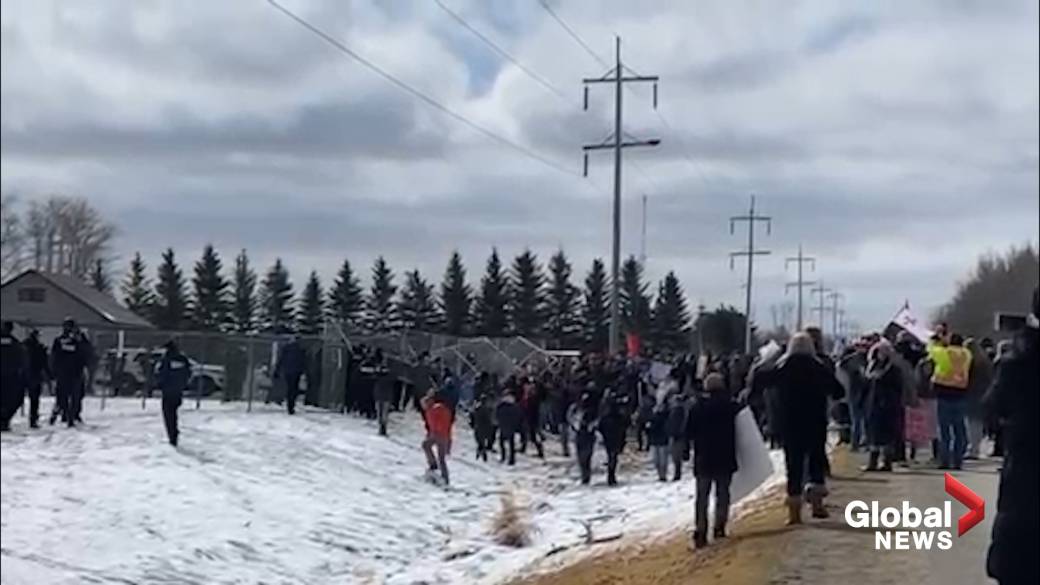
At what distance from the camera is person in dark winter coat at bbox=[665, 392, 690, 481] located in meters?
29.9

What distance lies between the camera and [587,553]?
22.0 meters

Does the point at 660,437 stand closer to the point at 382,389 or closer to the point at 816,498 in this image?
the point at 382,389

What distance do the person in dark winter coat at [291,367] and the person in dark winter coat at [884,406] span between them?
2178 centimetres

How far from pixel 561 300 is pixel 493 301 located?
302 inches

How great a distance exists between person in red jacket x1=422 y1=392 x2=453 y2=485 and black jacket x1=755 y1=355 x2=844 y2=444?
19.5 meters

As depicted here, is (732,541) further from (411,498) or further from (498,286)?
(498,286)

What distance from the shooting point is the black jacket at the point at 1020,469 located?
6656mm

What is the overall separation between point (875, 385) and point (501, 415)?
62.5ft

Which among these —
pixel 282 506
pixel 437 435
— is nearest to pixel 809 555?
pixel 282 506

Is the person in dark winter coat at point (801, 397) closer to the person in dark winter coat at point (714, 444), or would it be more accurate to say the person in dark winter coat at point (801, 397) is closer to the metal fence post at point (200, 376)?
the person in dark winter coat at point (714, 444)

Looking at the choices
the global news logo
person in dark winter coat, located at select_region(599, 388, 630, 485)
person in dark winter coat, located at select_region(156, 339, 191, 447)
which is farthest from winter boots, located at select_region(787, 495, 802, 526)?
person in dark winter coat, located at select_region(599, 388, 630, 485)

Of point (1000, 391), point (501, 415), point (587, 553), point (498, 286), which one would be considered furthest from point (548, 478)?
point (498, 286)

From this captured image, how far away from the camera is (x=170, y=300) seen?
271 ft

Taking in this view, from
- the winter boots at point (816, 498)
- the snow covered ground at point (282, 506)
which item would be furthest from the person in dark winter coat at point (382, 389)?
the winter boots at point (816, 498)
